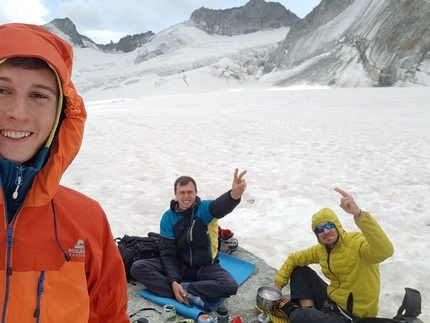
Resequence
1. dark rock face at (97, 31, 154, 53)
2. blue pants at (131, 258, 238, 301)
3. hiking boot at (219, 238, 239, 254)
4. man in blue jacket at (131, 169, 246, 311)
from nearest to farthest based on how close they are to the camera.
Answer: blue pants at (131, 258, 238, 301)
man in blue jacket at (131, 169, 246, 311)
hiking boot at (219, 238, 239, 254)
dark rock face at (97, 31, 154, 53)

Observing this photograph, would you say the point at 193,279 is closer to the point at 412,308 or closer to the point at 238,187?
the point at 238,187

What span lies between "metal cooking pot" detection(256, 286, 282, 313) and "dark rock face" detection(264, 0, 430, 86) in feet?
85.8

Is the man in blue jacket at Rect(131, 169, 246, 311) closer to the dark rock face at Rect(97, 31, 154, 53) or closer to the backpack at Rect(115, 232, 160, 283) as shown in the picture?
the backpack at Rect(115, 232, 160, 283)

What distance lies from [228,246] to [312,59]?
1350 inches

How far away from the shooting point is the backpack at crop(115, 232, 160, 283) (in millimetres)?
3865

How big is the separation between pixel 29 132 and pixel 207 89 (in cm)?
3765

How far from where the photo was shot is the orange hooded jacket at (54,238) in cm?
125

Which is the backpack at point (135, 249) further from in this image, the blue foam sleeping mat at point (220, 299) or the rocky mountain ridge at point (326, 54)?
the rocky mountain ridge at point (326, 54)

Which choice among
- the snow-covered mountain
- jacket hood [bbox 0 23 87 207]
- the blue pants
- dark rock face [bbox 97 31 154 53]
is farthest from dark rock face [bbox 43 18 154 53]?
jacket hood [bbox 0 23 87 207]

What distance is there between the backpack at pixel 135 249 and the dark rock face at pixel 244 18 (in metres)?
80.6

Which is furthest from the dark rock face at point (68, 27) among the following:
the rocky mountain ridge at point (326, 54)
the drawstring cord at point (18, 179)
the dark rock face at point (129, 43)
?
the drawstring cord at point (18, 179)

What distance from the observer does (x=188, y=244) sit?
12.1 feet

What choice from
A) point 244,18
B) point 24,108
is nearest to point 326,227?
point 24,108

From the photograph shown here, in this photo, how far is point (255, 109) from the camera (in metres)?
17.8
